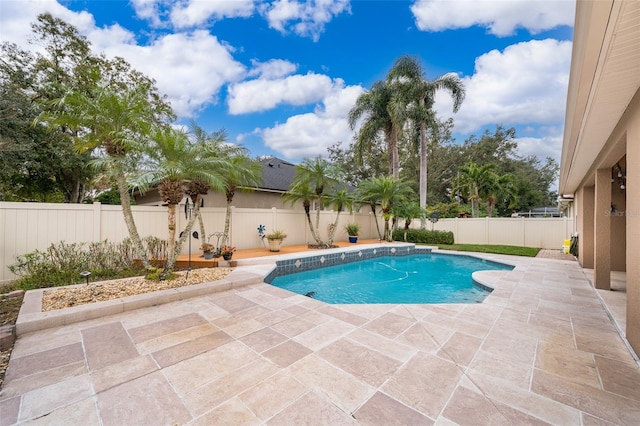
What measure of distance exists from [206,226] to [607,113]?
10.3 m

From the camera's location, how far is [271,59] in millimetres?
12711

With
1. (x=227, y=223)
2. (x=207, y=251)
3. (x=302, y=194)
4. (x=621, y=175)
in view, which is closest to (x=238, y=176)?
(x=227, y=223)

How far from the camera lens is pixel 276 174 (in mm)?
15344

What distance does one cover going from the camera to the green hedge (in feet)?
49.6

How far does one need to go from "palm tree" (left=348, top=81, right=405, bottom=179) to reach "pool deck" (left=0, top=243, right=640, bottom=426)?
13238mm

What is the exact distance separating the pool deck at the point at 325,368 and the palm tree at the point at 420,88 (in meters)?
13.1

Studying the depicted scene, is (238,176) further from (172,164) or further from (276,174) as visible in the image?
(276,174)

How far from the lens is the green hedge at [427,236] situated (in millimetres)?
15117

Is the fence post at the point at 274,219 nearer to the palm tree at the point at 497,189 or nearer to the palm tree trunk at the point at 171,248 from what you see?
the palm tree trunk at the point at 171,248

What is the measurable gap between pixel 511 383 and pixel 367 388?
139cm

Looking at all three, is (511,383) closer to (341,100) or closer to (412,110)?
(412,110)

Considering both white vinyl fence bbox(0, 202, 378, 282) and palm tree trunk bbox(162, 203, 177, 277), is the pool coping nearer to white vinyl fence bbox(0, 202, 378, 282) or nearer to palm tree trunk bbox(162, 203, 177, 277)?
palm tree trunk bbox(162, 203, 177, 277)

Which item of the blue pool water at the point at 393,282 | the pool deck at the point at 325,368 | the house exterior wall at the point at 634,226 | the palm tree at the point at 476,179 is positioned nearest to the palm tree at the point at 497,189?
the palm tree at the point at 476,179

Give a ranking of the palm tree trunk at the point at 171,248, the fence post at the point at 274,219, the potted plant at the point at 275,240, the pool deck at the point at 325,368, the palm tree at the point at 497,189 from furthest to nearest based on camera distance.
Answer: the palm tree at the point at 497,189, the fence post at the point at 274,219, the potted plant at the point at 275,240, the palm tree trunk at the point at 171,248, the pool deck at the point at 325,368
